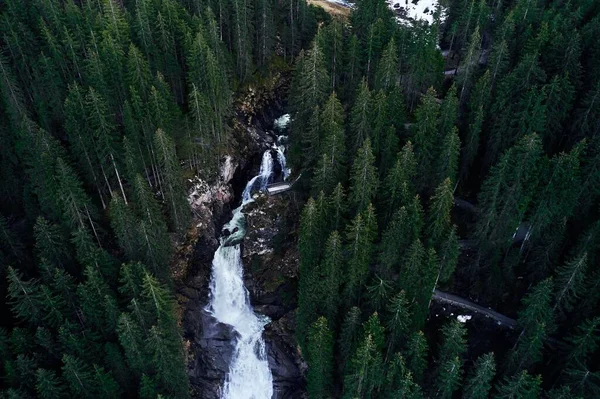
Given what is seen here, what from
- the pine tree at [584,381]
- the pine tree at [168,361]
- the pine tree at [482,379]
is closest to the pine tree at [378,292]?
the pine tree at [482,379]

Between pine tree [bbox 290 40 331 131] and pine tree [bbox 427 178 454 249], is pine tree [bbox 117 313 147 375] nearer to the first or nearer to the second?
pine tree [bbox 427 178 454 249]

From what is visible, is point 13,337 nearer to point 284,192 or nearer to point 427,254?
point 284,192

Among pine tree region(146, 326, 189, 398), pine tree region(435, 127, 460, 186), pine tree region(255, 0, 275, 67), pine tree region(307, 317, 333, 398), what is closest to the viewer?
pine tree region(146, 326, 189, 398)

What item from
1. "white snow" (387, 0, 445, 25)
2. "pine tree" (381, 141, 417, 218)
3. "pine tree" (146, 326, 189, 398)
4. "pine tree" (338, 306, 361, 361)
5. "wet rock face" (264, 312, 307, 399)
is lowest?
"wet rock face" (264, 312, 307, 399)

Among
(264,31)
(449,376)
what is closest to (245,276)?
(449,376)

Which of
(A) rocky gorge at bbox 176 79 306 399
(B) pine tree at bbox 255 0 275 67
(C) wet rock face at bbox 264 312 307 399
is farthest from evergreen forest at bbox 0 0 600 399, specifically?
(B) pine tree at bbox 255 0 275 67

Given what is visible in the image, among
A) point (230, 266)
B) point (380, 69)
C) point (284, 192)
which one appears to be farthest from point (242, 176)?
point (380, 69)

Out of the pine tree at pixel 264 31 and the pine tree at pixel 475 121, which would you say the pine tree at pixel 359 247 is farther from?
the pine tree at pixel 264 31
